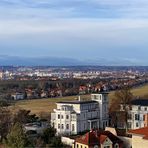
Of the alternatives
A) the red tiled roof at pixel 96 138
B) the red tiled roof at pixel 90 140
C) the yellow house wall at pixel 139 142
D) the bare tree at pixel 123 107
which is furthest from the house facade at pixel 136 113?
the yellow house wall at pixel 139 142

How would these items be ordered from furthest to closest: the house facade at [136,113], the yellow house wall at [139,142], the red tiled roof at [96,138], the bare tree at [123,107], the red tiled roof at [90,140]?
the bare tree at [123,107] < the house facade at [136,113] < the red tiled roof at [96,138] < the red tiled roof at [90,140] < the yellow house wall at [139,142]

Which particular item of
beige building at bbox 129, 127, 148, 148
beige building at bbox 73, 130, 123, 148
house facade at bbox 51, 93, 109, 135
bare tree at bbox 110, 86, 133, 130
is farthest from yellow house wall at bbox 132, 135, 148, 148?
bare tree at bbox 110, 86, 133, 130

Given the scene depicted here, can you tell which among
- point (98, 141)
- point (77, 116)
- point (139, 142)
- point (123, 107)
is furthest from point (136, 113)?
point (139, 142)

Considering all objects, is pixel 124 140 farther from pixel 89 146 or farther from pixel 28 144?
pixel 28 144

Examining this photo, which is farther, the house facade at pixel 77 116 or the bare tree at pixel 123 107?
the bare tree at pixel 123 107

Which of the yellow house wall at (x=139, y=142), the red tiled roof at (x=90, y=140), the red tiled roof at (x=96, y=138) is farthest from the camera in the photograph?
the red tiled roof at (x=96, y=138)

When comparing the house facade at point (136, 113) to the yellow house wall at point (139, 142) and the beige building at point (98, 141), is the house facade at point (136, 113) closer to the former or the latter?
the beige building at point (98, 141)

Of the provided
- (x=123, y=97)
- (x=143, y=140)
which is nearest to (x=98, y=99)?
(x=123, y=97)

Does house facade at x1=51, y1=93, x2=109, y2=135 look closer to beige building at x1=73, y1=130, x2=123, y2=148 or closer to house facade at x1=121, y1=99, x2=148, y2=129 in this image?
house facade at x1=121, y1=99, x2=148, y2=129

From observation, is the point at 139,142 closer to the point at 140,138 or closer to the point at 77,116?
the point at 140,138
